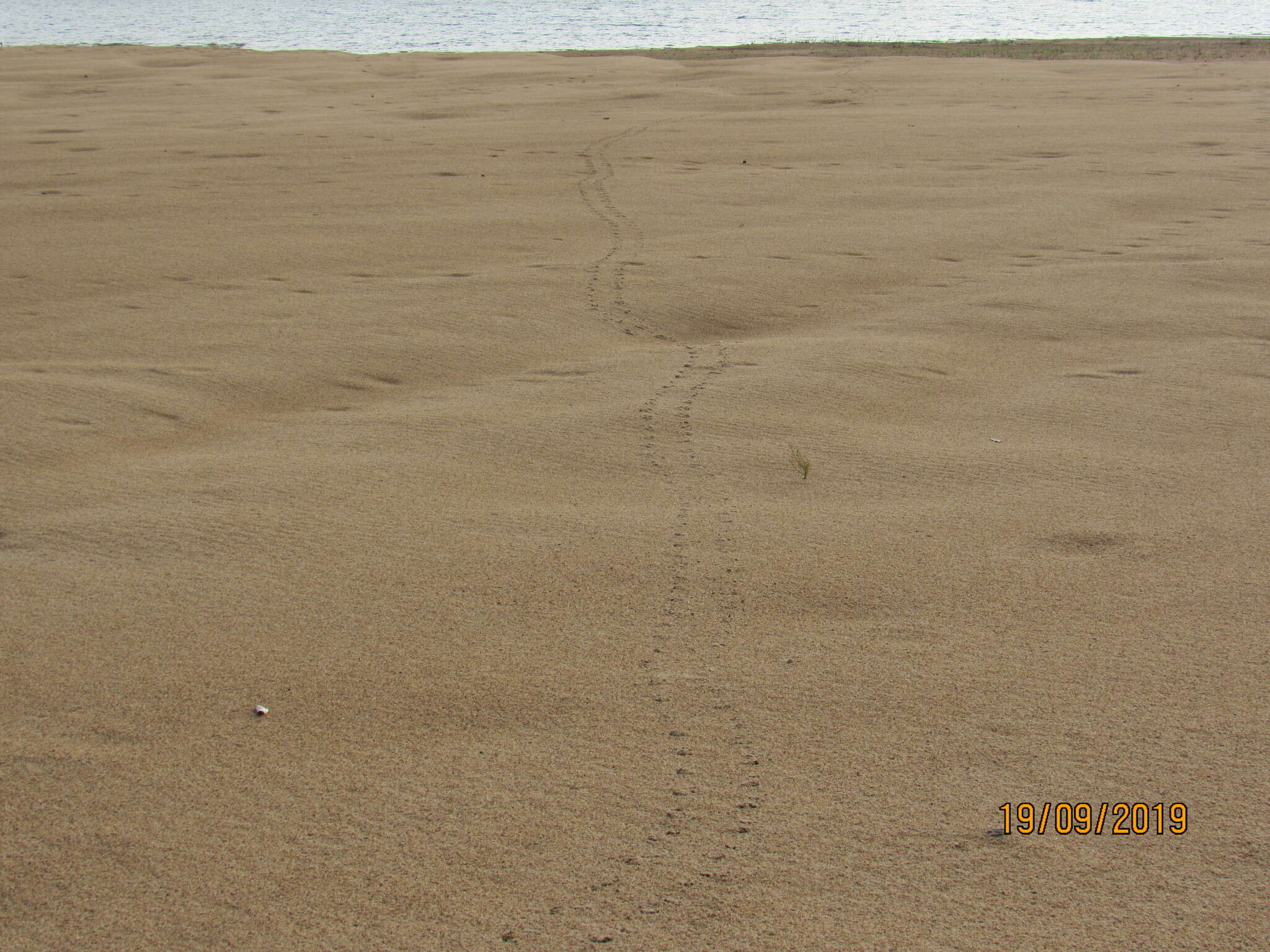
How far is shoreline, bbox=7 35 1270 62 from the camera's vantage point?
16141 millimetres

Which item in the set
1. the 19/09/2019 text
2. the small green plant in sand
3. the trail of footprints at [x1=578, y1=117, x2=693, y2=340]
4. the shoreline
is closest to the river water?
the shoreline

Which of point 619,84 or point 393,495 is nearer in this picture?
point 393,495

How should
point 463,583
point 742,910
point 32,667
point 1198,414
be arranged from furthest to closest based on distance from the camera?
point 1198,414 → point 463,583 → point 32,667 → point 742,910

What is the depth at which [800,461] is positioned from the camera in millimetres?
3229

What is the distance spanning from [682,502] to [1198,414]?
5.78ft

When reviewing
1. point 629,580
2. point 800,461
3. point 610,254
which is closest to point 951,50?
point 610,254

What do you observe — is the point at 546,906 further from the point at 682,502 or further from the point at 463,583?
the point at 682,502

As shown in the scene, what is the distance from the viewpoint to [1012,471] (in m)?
3.19

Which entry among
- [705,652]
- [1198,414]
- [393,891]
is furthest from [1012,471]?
[393,891]

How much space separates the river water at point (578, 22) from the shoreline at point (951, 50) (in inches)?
47.2

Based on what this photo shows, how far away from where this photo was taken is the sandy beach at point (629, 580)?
177 centimetres

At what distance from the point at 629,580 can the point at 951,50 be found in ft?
55.8

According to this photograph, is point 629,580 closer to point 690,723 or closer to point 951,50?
point 690,723

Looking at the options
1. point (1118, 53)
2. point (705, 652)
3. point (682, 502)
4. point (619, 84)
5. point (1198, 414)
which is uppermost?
point (1118, 53)
